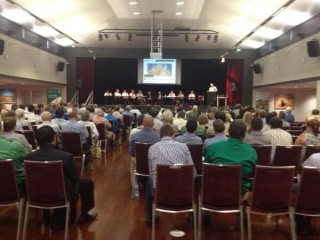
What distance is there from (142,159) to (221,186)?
66.1 inches

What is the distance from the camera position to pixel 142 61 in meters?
21.5

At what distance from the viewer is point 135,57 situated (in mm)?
21641

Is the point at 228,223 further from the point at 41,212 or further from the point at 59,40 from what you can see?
the point at 59,40

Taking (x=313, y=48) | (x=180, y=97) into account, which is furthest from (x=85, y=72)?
(x=313, y=48)

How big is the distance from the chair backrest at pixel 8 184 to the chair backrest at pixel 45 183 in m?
0.14

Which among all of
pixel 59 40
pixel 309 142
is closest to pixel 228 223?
pixel 309 142

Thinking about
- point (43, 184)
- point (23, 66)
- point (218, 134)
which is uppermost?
point (23, 66)

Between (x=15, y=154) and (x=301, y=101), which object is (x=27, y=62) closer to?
(x=15, y=154)

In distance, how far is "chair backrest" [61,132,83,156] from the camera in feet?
19.8

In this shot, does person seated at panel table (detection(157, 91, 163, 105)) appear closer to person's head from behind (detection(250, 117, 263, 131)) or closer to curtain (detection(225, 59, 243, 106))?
curtain (detection(225, 59, 243, 106))

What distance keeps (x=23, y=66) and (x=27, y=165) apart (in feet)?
41.0

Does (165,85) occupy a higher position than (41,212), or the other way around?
(165,85)

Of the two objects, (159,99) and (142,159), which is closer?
(142,159)

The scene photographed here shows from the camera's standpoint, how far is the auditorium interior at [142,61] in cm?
439
